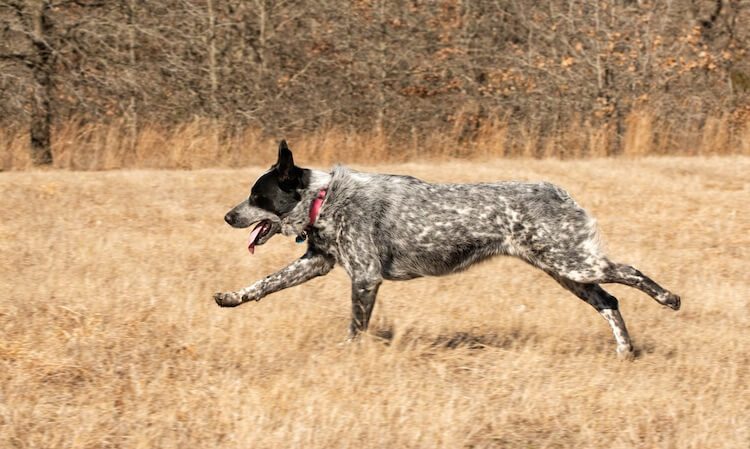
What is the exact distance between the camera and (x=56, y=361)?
6.75 m

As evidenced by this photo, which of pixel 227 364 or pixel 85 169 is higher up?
pixel 227 364

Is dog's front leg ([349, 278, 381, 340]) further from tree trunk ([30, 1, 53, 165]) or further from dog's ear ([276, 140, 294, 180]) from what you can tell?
tree trunk ([30, 1, 53, 165])

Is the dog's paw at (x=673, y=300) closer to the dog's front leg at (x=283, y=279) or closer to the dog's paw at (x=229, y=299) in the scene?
the dog's front leg at (x=283, y=279)

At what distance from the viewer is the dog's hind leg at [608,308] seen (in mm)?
7609

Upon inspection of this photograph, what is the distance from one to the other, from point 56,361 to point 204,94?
13.2 m

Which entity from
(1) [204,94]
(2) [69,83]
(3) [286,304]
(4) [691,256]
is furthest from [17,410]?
(1) [204,94]

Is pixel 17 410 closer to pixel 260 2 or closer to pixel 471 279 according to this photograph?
pixel 471 279

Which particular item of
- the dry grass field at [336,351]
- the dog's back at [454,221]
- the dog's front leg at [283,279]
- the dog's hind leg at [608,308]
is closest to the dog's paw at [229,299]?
the dog's front leg at [283,279]

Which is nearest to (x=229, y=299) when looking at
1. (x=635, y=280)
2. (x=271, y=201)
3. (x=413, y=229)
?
(x=271, y=201)

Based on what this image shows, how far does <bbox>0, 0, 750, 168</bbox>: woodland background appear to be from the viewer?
1734 centimetres

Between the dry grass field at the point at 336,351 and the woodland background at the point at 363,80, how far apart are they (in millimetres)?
5045

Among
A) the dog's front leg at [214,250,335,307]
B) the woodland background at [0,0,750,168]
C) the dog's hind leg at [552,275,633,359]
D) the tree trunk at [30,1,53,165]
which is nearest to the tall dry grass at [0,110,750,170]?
the woodland background at [0,0,750,168]

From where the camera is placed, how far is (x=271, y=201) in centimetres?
760

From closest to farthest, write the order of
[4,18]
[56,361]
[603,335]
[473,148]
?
[56,361], [603,335], [4,18], [473,148]
